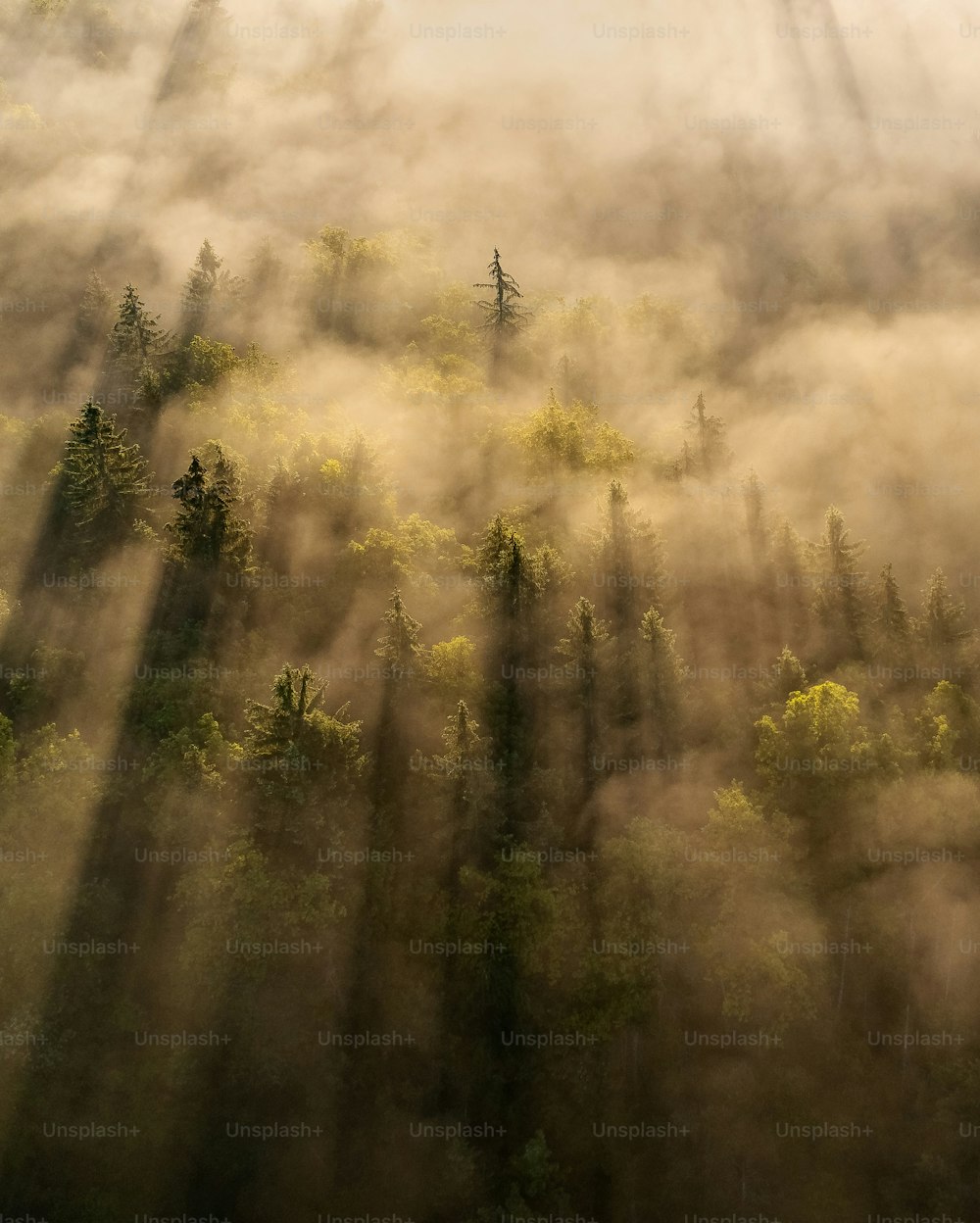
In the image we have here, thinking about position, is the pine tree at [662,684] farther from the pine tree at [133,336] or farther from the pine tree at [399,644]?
the pine tree at [133,336]

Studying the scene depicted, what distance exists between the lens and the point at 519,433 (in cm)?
8112

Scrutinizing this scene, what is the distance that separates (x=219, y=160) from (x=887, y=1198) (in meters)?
170

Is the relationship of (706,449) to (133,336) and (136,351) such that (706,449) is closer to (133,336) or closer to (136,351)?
(136,351)

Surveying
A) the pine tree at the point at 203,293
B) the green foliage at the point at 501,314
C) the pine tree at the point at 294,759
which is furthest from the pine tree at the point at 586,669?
the pine tree at the point at 203,293

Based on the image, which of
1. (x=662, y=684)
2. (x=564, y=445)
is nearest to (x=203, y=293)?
(x=564, y=445)

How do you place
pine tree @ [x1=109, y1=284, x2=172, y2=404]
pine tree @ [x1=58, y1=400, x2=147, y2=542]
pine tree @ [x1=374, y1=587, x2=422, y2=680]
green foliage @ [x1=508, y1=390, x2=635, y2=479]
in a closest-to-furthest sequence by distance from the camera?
pine tree @ [x1=374, y1=587, x2=422, y2=680] → pine tree @ [x1=58, y1=400, x2=147, y2=542] → green foliage @ [x1=508, y1=390, x2=635, y2=479] → pine tree @ [x1=109, y1=284, x2=172, y2=404]

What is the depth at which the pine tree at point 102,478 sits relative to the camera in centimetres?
6288

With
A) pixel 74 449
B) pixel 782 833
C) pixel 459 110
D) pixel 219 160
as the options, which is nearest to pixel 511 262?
pixel 219 160

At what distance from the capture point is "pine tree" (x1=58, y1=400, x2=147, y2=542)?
6288 cm

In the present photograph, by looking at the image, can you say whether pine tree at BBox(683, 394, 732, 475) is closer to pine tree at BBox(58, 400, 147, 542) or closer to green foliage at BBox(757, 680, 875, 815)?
green foliage at BBox(757, 680, 875, 815)

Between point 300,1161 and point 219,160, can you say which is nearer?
point 300,1161

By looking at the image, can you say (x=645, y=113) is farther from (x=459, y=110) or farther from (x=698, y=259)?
(x=698, y=259)

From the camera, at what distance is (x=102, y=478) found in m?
64.6

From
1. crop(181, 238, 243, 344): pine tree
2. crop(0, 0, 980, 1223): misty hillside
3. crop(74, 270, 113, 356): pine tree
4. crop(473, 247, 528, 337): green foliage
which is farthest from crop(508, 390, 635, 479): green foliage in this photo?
crop(74, 270, 113, 356): pine tree
